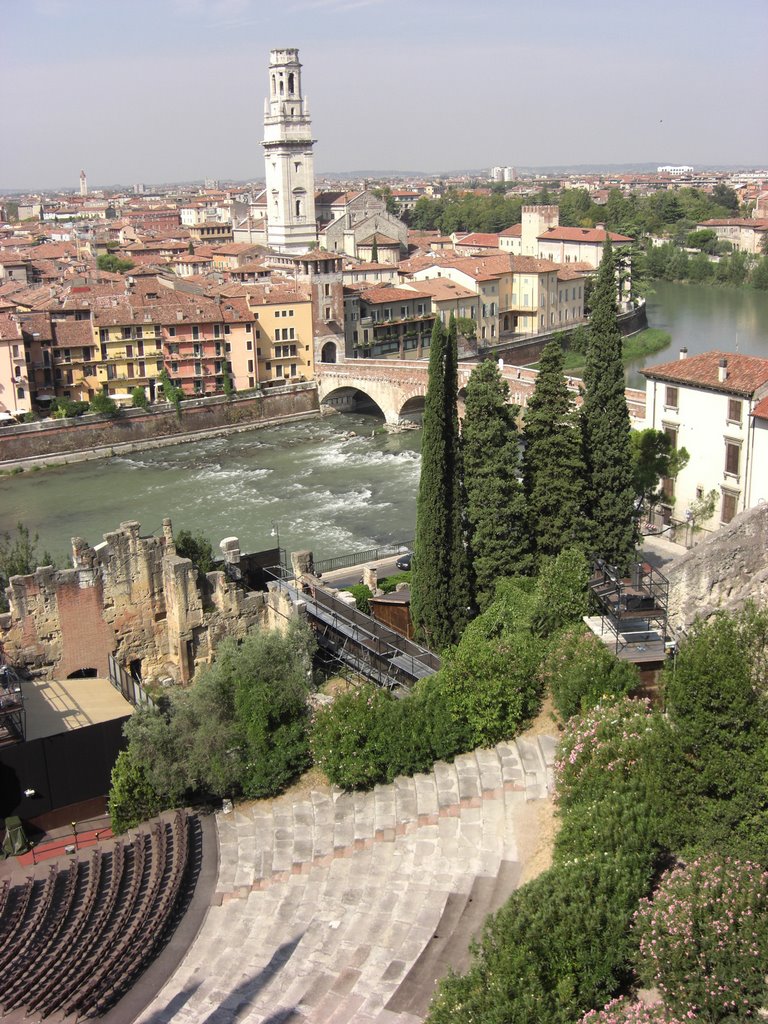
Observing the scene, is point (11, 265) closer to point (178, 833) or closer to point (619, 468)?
point (619, 468)

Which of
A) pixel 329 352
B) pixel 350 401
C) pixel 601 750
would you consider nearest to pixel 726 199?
pixel 329 352

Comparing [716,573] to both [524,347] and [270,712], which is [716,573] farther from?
[524,347]

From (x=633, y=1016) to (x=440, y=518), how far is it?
381 inches

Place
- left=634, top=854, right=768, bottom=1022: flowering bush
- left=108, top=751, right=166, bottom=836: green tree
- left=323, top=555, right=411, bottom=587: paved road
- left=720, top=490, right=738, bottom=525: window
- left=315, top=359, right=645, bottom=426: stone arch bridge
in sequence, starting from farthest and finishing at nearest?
left=315, top=359, right=645, bottom=426: stone arch bridge
left=720, top=490, right=738, bottom=525: window
left=323, top=555, right=411, bottom=587: paved road
left=108, top=751, right=166, bottom=836: green tree
left=634, top=854, right=768, bottom=1022: flowering bush

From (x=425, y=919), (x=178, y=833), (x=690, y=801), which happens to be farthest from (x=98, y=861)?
(x=690, y=801)

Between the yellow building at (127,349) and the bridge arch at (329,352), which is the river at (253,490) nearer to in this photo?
the bridge arch at (329,352)

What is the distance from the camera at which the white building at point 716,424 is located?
21219mm

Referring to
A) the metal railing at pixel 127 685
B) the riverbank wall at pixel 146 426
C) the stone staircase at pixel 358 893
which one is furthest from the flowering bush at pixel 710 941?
the riverbank wall at pixel 146 426

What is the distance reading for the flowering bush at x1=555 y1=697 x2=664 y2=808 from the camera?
974 cm

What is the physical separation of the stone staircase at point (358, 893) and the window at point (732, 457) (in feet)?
38.5

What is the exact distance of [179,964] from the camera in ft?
33.4

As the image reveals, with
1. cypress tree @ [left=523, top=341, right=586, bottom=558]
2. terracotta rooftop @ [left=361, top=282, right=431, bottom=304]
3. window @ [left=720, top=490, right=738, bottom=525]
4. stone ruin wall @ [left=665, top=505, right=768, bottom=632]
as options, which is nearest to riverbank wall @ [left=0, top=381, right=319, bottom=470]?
terracotta rooftop @ [left=361, top=282, right=431, bottom=304]

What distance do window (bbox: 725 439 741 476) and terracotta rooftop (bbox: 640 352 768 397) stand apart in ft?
3.47

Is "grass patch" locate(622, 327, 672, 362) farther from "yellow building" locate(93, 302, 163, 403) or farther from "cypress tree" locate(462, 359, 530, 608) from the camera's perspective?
"cypress tree" locate(462, 359, 530, 608)
